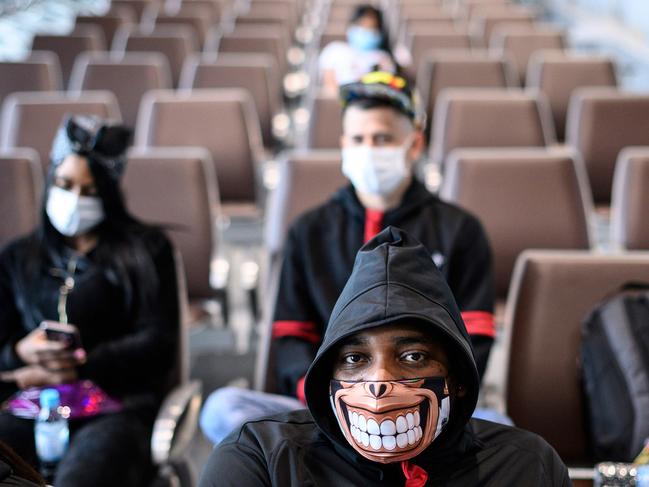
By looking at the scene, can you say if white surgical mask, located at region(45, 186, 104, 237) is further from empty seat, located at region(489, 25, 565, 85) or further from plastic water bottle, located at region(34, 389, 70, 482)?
empty seat, located at region(489, 25, 565, 85)

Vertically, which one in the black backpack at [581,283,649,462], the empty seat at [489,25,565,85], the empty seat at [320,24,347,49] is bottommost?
the black backpack at [581,283,649,462]

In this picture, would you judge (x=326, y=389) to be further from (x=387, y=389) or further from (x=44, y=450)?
(x=44, y=450)

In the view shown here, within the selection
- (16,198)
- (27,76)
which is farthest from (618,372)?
(27,76)

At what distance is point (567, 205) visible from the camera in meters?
3.14

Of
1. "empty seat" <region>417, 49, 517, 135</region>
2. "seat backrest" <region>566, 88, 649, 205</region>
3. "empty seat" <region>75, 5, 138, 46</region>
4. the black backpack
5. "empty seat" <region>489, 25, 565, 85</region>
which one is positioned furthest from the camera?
"empty seat" <region>75, 5, 138, 46</region>

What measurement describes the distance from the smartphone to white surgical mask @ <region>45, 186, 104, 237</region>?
0.26 metres

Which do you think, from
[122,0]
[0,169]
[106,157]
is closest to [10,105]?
[0,169]

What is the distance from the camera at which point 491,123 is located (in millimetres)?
4133

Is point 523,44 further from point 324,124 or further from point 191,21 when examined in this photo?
point 324,124

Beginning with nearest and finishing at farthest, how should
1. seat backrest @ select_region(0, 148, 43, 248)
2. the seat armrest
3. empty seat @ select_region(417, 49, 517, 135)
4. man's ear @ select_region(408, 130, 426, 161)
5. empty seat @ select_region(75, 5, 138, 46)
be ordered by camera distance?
the seat armrest
man's ear @ select_region(408, 130, 426, 161)
seat backrest @ select_region(0, 148, 43, 248)
empty seat @ select_region(417, 49, 517, 135)
empty seat @ select_region(75, 5, 138, 46)

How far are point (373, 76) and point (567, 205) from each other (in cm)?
106

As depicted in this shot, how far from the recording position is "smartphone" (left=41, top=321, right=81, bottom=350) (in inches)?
86.3

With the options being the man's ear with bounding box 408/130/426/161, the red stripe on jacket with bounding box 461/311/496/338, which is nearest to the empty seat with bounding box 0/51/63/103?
the man's ear with bounding box 408/130/426/161

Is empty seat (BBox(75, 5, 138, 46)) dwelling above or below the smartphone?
above
